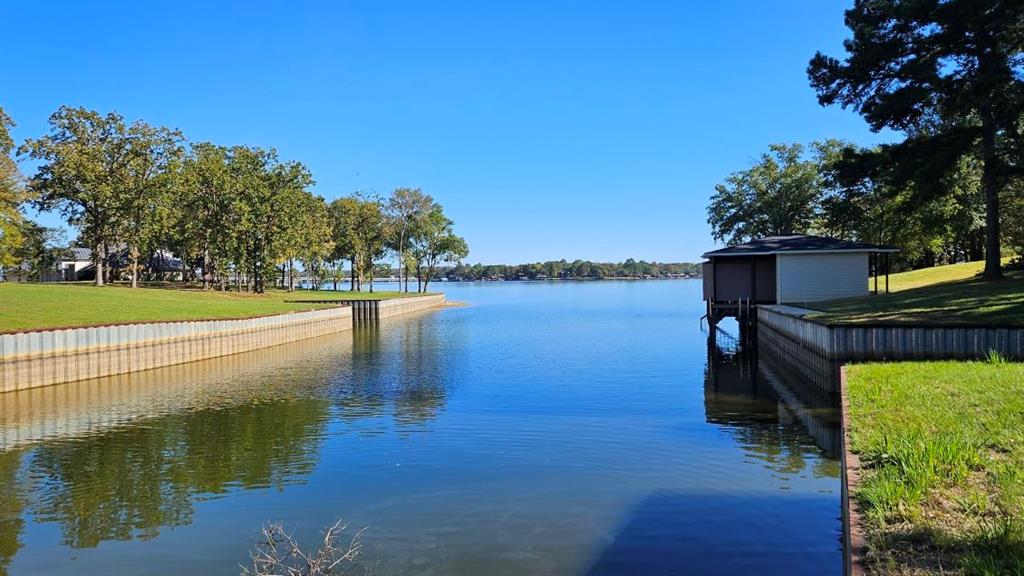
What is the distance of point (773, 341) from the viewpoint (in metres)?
A: 29.2

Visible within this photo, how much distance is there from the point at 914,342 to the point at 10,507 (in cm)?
1908

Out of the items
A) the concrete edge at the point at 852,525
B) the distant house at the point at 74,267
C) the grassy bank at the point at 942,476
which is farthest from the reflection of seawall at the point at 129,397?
the distant house at the point at 74,267

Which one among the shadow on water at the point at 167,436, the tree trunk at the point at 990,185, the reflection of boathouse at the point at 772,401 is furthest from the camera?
the tree trunk at the point at 990,185

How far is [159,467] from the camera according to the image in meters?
12.6

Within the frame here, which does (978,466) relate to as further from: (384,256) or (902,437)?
(384,256)

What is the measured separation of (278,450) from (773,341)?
21995 mm

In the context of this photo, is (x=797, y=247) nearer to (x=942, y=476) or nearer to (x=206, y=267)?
(x=942, y=476)

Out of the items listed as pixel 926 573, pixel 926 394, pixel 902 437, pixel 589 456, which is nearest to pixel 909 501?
pixel 926 573

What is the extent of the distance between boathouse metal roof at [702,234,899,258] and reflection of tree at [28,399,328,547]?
2417 centimetres

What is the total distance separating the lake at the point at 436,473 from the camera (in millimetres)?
8523

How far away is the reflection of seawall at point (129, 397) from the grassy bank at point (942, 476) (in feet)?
51.4

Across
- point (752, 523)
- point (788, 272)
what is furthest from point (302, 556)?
point (788, 272)

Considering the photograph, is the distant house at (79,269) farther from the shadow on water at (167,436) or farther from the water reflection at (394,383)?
the shadow on water at (167,436)

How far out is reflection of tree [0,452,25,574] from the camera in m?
8.85
